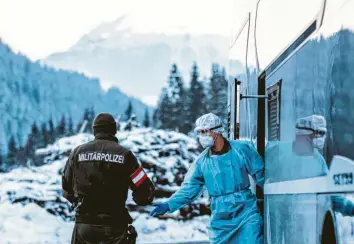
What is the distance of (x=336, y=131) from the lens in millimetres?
1896

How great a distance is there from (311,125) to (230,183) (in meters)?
1.55

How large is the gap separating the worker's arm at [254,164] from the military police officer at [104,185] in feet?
1.83

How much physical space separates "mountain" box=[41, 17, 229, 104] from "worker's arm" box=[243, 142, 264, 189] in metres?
5.93

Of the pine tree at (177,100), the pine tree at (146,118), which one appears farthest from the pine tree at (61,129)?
the pine tree at (177,100)

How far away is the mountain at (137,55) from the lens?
31.9ft

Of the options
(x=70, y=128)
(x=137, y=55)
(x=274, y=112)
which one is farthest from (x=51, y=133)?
(x=274, y=112)

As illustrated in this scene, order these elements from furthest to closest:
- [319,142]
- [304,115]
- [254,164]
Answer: [254,164] < [304,115] < [319,142]

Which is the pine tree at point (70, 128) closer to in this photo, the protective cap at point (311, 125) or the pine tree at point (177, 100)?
the pine tree at point (177, 100)

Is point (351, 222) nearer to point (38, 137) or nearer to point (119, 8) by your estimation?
point (38, 137)

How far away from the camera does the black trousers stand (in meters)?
3.79

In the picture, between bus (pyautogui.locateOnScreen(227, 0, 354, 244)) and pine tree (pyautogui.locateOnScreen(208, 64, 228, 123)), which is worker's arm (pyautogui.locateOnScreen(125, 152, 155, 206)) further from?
pine tree (pyautogui.locateOnScreen(208, 64, 228, 123))

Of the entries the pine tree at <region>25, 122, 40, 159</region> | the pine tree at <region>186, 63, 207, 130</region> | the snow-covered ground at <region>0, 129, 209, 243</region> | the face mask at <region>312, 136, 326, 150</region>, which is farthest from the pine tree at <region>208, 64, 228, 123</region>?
the face mask at <region>312, 136, 326, 150</region>

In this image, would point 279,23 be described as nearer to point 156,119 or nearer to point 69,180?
point 69,180

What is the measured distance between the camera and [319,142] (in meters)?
2.09
